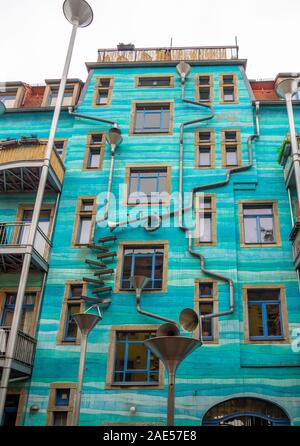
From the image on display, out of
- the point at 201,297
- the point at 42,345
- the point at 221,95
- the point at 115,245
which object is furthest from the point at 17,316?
the point at 221,95

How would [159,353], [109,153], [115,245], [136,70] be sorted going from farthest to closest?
[136,70] → [109,153] → [115,245] → [159,353]

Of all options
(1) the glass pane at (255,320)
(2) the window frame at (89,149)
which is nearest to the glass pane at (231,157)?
(2) the window frame at (89,149)

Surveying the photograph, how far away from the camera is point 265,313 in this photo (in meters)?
17.9

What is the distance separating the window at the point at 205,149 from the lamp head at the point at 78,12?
7471 mm

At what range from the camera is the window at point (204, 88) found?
76.7 ft

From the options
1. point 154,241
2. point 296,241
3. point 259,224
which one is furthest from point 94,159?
point 296,241

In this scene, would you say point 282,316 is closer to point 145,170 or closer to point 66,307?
point 66,307

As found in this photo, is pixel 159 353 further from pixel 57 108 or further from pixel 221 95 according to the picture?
pixel 221 95

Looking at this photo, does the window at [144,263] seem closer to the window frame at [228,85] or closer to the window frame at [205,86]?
the window frame at [205,86]

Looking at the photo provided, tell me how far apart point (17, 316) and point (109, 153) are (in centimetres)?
939

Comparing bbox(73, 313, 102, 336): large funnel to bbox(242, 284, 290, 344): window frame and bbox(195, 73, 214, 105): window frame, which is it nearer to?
bbox(242, 284, 290, 344): window frame

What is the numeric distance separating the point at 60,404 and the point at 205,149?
12.9m

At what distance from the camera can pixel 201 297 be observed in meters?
18.2
